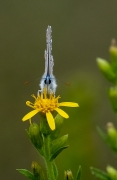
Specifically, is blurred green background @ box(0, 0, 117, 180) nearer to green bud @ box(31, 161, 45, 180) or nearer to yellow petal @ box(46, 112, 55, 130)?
yellow petal @ box(46, 112, 55, 130)

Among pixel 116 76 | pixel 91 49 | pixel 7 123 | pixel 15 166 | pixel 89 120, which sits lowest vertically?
pixel 116 76

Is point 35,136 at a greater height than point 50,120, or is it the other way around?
point 50,120

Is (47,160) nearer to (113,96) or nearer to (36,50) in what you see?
(113,96)

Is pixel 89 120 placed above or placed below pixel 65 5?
below

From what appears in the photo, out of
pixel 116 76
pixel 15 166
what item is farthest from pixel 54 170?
pixel 15 166

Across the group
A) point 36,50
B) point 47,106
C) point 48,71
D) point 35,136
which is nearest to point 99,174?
point 35,136

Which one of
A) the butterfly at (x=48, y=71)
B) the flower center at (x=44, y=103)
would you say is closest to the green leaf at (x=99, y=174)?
the flower center at (x=44, y=103)

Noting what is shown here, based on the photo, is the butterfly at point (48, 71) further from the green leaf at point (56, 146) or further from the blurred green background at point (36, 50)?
the blurred green background at point (36, 50)

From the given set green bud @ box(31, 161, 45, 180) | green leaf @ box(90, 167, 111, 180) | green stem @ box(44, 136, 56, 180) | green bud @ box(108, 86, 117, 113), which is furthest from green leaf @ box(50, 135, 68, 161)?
green bud @ box(108, 86, 117, 113)

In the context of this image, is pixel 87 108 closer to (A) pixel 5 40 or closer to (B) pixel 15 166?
(B) pixel 15 166
